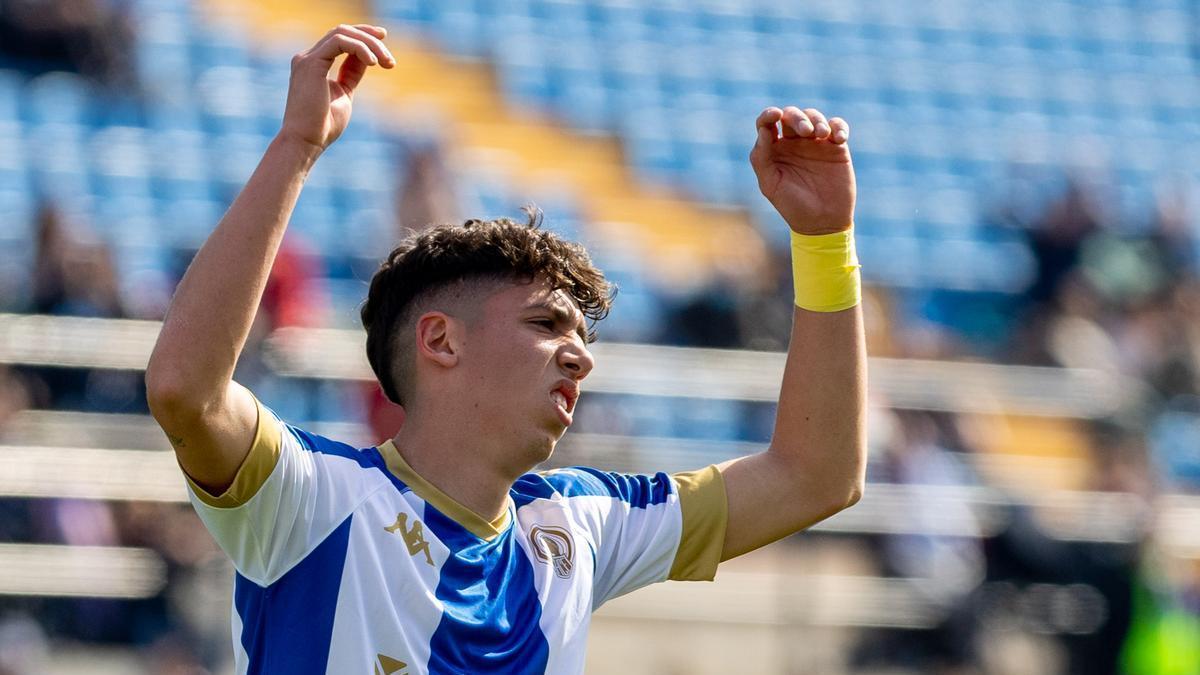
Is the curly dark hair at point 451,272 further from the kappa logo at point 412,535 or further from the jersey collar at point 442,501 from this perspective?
the kappa logo at point 412,535

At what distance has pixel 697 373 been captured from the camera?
8.84 m

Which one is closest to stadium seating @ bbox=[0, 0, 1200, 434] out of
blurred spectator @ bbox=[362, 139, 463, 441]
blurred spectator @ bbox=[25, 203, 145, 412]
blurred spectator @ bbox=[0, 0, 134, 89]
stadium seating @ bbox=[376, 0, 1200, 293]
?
stadium seating @ bbox=[376, 0, 1200, 293]

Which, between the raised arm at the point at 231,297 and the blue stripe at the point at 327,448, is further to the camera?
the blue stripe at the point at 327,448

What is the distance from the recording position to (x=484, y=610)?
2725 mm

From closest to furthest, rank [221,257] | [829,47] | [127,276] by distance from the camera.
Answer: [221,257], [127,276], [829,47]

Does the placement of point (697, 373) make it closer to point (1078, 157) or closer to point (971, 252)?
point (971, 252)

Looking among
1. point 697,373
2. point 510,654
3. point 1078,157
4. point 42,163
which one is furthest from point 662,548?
point 1078,157

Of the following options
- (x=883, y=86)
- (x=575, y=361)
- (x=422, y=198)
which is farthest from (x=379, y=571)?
(x=883, y=86)

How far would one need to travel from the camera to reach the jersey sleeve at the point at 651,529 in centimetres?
307

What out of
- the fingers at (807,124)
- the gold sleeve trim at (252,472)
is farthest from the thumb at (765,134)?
the gold sleeve trim at (252,472)

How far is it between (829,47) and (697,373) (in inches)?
210

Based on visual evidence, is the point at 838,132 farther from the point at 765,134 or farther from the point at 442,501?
the point at 442,501

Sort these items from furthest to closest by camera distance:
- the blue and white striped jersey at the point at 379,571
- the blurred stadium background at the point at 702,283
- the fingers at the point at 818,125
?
the blurred stadium background at the point at 702,283 → the fingers at the point at 818,125 → the blue and white striped jersey at the point at 379,571

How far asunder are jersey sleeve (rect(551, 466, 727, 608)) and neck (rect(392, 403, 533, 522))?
10.2 inches
